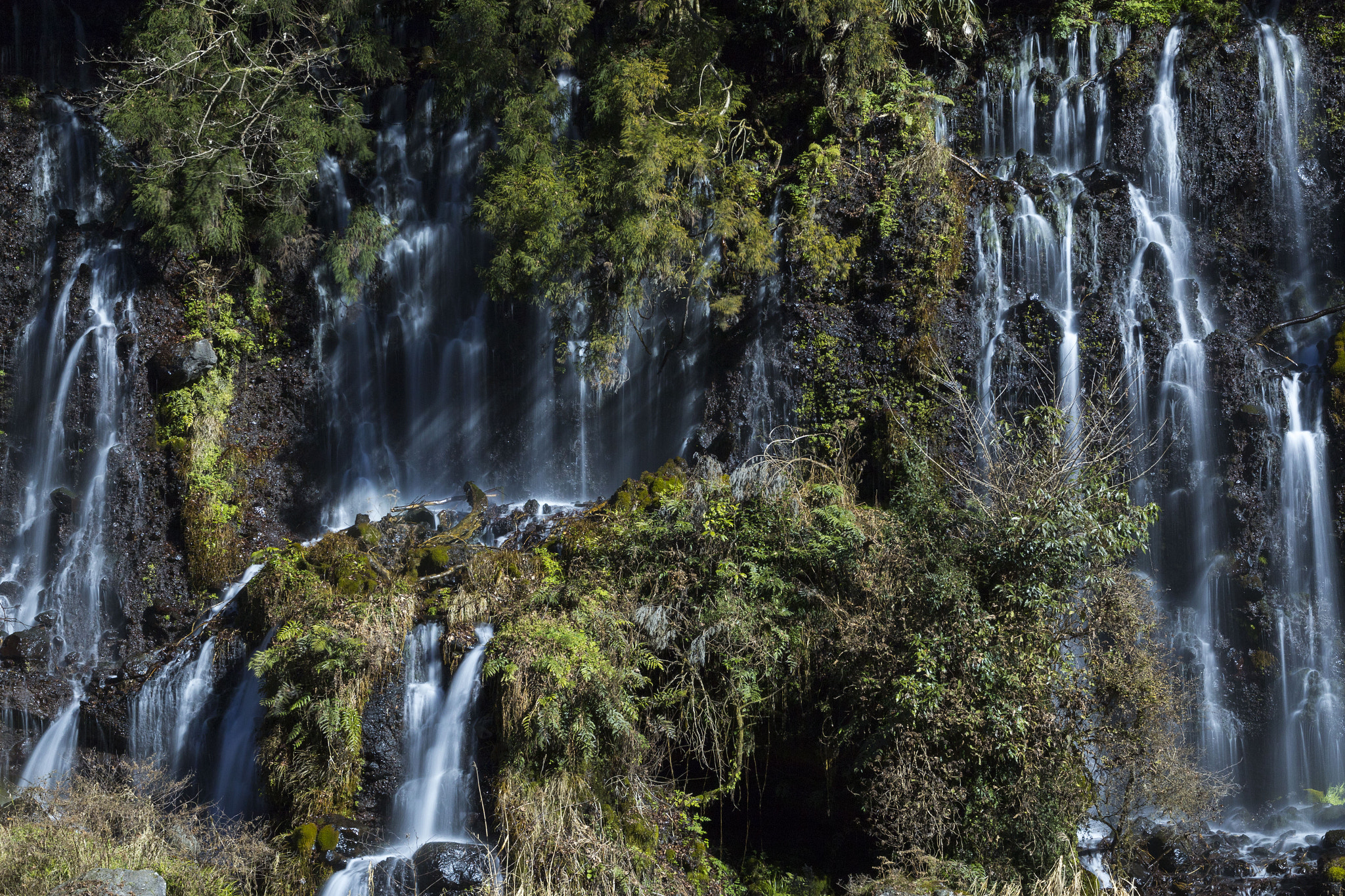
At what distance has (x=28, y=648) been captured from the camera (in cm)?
1092

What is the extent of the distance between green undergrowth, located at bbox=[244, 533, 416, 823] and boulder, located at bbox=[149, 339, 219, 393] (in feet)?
14.8

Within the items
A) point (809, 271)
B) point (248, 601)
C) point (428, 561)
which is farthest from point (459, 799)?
point (809, 271)

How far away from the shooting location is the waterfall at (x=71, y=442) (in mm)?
11414

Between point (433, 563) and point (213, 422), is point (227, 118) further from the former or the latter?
point (433, 563)

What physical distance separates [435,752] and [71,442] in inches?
Result: 282

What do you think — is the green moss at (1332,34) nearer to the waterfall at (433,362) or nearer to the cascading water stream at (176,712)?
the waterfall at (433,362)

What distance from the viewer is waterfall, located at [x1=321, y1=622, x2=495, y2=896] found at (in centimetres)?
769

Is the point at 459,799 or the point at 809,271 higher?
the point at 809,271

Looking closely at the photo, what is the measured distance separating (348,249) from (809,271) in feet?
19.3

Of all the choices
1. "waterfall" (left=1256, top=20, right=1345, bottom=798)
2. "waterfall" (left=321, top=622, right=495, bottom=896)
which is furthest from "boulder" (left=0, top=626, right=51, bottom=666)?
"waterfall" (left=1256, top=20, right=1345, bottom=798)

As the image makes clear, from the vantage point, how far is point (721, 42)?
11.3m

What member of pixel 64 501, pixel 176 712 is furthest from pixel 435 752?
pixel 64 501

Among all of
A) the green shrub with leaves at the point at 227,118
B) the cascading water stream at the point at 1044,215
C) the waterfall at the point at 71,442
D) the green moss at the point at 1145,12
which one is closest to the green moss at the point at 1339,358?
the cascading water stream at the point at 1044,215

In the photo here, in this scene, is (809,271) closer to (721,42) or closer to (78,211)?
(721,42)
